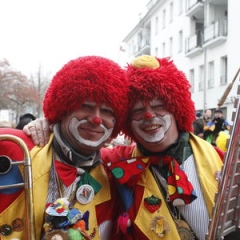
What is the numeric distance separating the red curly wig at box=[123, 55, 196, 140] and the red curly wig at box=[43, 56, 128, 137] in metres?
0.07

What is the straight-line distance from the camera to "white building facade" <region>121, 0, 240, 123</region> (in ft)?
50.3

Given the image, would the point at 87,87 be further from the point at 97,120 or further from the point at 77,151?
the point at 77,151

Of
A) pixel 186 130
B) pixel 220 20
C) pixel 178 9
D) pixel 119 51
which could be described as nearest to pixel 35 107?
pixel 119 51

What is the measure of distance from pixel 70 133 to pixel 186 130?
68 cm

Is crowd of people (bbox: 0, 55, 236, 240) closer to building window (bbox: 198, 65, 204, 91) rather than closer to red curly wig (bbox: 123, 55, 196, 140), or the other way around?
red curly wig (bbox: 123, 55, 196, 140)

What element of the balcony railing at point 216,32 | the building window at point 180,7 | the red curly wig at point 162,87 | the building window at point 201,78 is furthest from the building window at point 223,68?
the red curly wig at point 162,87

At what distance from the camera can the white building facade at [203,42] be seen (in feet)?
50.3

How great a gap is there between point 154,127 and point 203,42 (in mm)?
16333

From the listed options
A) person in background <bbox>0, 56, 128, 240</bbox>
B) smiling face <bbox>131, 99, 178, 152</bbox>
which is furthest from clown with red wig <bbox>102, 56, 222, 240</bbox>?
person in background <bbox>0, 56, 128, 240</bbox>

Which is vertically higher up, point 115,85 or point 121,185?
Result: point 115,85

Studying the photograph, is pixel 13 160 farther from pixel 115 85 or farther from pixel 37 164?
pixel 115 85

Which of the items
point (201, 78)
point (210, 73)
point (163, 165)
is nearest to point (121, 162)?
point (163, 165)

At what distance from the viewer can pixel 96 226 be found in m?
2.07

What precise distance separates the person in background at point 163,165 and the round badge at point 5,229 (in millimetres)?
469
